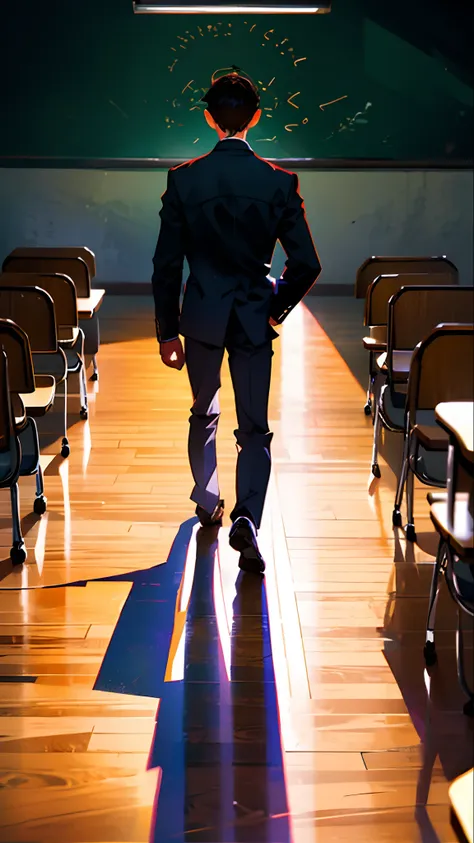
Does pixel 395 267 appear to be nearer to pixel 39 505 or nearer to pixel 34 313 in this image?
pixel 34 313

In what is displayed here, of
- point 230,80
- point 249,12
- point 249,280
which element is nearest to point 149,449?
point 249,280

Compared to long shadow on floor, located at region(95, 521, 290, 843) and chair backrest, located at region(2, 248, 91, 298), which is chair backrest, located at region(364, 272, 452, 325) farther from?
long shadow on floor, located at region(95, 521, 290, 843)

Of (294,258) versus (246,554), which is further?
(246,554)

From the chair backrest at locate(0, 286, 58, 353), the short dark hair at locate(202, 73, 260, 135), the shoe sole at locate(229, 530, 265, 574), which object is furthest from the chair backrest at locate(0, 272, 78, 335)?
the shoe sole at locate(229, 530, 265, 574)

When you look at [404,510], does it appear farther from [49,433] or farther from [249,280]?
[49,433]

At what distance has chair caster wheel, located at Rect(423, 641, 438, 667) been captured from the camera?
264 cm

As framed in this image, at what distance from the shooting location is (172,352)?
10.4ft

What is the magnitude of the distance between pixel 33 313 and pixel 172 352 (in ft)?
4.44

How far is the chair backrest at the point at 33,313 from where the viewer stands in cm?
426

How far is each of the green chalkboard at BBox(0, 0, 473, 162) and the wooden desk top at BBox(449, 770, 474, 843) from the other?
951cm

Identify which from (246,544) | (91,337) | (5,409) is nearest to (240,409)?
(246,544)

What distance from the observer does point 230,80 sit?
2.93m

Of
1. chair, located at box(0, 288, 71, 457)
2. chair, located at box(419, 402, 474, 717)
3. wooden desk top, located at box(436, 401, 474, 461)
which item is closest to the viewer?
wooden desk top, located at box(436, 401, 474, 461)

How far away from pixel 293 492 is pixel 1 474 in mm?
1413
